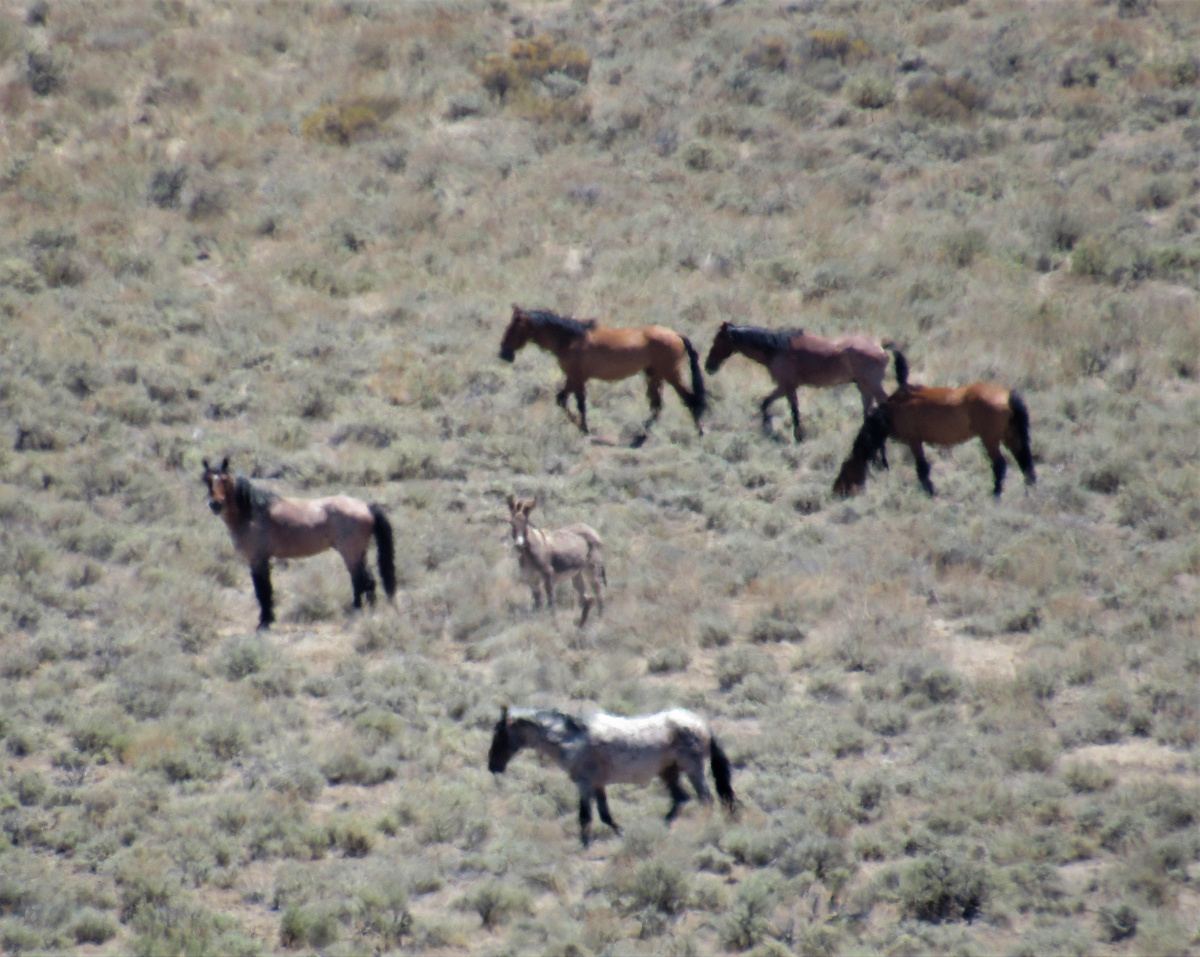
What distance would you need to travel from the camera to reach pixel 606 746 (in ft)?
32.4

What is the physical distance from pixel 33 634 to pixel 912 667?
945cm

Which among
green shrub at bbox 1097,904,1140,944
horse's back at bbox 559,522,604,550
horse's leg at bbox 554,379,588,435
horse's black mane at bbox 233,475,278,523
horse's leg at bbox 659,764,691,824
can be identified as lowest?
green shrub at bbox 1097,904,1140,944

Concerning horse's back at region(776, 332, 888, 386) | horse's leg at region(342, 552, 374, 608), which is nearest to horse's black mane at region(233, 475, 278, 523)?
horse's leg at region(342, 552, 374, 608)

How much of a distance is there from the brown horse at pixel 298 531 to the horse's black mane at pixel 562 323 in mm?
5683

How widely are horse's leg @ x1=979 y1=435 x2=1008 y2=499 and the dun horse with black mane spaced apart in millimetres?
7755

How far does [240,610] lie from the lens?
1455 cm

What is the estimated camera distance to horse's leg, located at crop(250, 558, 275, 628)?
1388 centimetres

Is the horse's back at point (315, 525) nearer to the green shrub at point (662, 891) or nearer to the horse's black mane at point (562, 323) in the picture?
the horse's black mane at point (562, 323)

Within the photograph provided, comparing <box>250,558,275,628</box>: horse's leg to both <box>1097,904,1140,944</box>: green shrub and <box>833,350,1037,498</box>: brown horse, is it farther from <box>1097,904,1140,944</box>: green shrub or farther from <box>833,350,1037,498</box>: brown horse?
<box>1097,904,1140,944</box>: green shrub

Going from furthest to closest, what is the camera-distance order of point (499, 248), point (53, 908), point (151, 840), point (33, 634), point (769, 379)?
point (499, 248) < point (769, 379) < point (33, 634) < point (151, 840) < point (53, 908)

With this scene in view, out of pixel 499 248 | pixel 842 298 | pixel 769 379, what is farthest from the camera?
pixel 499 248

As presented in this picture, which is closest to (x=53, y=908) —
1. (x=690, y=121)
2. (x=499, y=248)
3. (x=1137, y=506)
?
(x=1137, y=506)

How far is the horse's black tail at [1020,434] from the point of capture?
15820 millimetres

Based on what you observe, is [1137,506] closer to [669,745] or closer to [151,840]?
[669,745]
